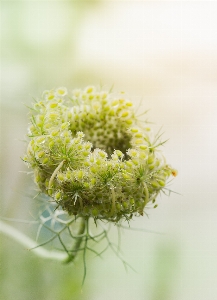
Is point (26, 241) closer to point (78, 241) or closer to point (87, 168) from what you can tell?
point (78, 241)

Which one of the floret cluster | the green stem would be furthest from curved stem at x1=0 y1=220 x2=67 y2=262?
the floret cluster

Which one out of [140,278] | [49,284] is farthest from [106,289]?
[49,284]

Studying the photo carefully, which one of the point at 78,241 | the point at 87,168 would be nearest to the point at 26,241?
the point at 78,241

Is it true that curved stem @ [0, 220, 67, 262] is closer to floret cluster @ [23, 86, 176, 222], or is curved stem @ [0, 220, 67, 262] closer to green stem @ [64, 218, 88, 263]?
green stem @ [64, 218, 88, 263]

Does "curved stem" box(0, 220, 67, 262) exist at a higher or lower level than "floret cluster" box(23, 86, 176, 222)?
lower

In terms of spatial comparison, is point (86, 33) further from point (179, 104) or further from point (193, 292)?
point (193, 292)

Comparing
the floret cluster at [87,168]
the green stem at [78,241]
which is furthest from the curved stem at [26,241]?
the floret cluster at [87,168]

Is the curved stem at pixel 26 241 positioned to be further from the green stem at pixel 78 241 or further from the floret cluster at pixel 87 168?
Result: the floret cluster at pixel 87 168

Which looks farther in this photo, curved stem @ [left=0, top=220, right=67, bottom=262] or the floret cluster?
curved stem @ [left=0, top=220, right=67, bottom=262]

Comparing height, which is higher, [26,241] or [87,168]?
[87,168]

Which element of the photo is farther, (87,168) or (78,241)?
(78,241)
